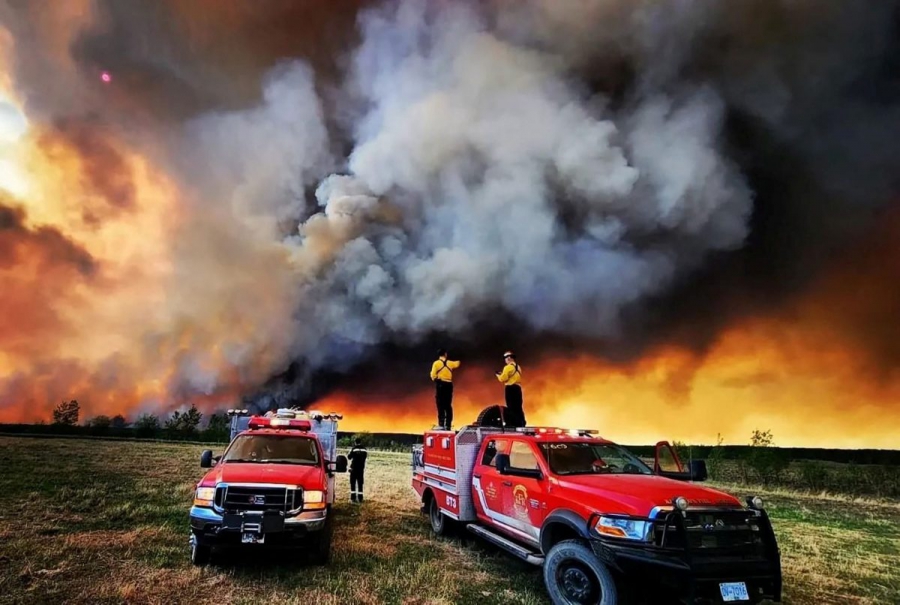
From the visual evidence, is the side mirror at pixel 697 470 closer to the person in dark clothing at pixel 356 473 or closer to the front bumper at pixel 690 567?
the front bumper at pixel 690 567

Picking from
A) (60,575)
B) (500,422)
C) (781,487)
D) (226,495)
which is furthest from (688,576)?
(781,487)

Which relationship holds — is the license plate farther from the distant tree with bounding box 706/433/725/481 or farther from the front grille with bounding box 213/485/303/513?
the distant tree with bounding box 706/433/725/481

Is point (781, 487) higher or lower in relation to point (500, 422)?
lower

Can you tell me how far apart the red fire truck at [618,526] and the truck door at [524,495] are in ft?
0.04

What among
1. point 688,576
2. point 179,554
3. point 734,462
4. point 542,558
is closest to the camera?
point 688,576

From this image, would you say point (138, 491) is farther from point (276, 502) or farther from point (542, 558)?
point (542, 558)

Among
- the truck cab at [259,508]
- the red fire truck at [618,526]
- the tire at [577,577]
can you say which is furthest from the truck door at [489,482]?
the truck cab at [259,508]

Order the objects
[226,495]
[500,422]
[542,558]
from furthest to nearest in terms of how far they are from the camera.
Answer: [500,422], [226,495], [542,558]

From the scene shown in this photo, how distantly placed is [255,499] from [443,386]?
6.19 m

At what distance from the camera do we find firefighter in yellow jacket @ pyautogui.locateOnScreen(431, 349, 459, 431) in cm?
1226

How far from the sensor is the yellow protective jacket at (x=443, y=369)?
1232 centimetres

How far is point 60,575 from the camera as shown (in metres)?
6.44

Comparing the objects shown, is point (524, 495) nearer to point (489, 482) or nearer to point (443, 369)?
point (489, 482)

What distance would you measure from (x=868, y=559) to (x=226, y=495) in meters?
10.8
